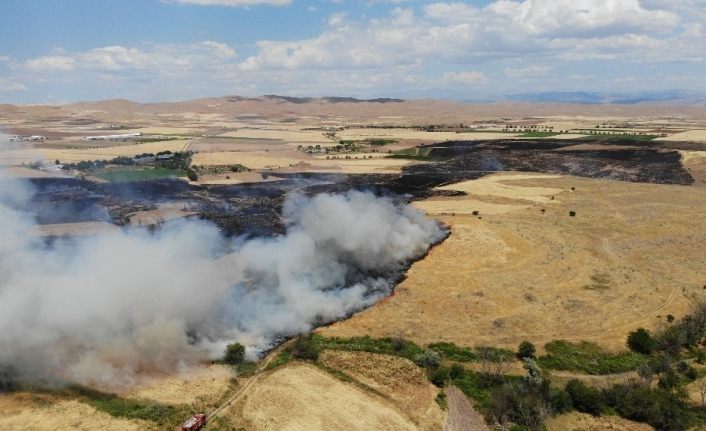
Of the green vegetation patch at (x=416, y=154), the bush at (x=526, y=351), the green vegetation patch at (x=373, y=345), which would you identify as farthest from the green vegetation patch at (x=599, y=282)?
the green vegetation patch at (x=416, y=154)

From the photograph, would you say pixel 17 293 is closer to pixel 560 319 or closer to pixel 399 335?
pixel 399 335

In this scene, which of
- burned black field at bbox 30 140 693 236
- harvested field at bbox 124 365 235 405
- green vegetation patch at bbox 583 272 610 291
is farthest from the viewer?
burned black field at bbox 30 140 693 236

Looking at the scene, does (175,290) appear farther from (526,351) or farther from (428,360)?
(526,351)

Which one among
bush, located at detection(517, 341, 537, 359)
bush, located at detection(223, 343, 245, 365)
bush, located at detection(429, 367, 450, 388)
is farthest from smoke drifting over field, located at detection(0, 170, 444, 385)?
bush, located at detection(517, 341, 537, 359)

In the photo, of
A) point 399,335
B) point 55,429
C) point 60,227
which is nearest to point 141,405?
point 55,429

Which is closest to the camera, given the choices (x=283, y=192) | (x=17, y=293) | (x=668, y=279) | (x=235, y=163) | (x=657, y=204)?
(x=17, y=293)

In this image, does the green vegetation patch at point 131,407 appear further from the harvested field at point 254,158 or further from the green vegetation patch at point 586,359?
the harvested field at point 254,158

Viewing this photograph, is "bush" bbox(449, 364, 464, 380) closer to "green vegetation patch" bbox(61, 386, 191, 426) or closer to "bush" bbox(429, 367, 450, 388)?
"bush" bbox(429, 367, 450, 388)
